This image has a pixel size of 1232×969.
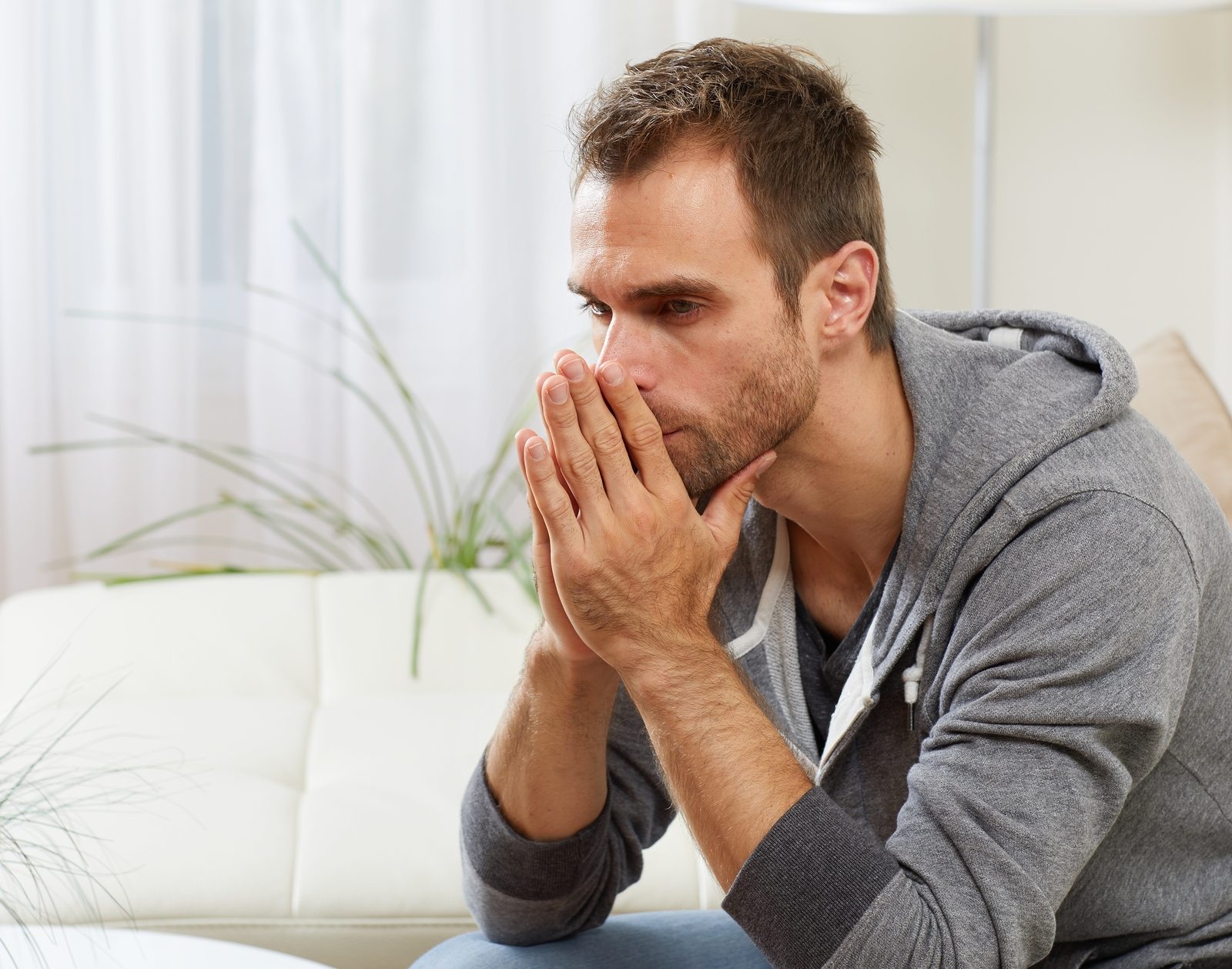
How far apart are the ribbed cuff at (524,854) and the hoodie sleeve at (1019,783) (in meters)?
0.25

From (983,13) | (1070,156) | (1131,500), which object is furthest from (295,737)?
(1070,156)

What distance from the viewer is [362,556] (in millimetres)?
2891

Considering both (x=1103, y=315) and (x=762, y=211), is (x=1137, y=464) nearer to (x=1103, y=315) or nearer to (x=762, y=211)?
(x=762, y=211)

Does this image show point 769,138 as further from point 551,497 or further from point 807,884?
point 807,884

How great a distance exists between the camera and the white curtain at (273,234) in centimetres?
260

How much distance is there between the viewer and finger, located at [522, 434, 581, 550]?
106 centimetres

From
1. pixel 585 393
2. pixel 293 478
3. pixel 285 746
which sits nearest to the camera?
pixel 585 393

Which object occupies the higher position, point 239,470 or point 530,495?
point 530,495

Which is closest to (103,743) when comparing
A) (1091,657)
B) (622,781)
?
(622,781)

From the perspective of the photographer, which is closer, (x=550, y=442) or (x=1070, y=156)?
(x=550, y=442)

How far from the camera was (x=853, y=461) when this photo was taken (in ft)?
3.88

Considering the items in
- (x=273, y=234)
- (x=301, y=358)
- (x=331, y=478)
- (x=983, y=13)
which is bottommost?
(x=331, y=478)

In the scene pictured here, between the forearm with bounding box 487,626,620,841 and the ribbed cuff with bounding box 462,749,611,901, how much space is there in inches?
0.5

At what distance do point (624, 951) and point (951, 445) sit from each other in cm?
55
